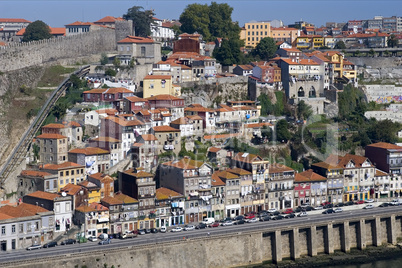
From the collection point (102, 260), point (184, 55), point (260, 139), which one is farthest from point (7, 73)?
point (102, 260)

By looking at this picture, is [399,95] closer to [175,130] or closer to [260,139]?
[260,139]

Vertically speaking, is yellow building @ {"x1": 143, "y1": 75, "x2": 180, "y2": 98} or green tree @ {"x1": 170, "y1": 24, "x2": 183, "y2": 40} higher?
green tree @ {"x1": 170, "y1": 24, "x2": 183, "y2": 40}

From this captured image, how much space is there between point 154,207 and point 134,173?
316cm

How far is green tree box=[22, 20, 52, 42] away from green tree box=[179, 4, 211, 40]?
16112 mm

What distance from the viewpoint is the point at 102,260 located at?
163 ft

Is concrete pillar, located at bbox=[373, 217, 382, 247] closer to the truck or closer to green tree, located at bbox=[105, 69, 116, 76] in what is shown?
the truck

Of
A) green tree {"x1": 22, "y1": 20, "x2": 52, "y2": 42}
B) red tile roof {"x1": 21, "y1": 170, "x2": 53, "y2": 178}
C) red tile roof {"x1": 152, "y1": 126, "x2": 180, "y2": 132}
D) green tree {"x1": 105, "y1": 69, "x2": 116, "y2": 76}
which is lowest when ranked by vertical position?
red tile roof {"x1": 21, "y1": 170, "x2": 53, "y2": 178}

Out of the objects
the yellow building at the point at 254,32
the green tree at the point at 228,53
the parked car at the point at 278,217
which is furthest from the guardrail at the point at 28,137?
the yellow building at the point at 254,32

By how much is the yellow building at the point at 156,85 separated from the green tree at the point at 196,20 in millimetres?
23661

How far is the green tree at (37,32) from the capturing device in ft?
290

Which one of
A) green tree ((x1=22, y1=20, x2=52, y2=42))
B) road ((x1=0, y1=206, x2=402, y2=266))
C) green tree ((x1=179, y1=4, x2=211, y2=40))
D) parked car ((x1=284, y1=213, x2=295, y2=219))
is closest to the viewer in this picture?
road ((x1=0, y1=206, x2=402, y2=266))

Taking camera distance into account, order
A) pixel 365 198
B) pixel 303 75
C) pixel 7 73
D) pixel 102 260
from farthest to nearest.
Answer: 1. pixel 303 75
2. pixel 7 73
3. pixel 365 198
4. pixel 102 260

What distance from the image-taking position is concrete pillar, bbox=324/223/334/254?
5819 cm

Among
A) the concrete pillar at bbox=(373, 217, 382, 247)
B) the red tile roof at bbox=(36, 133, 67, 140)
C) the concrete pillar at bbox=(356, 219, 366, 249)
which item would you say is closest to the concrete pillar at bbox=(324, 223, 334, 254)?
the concrete pillar at bbox=(356, 219, 366, 249)
